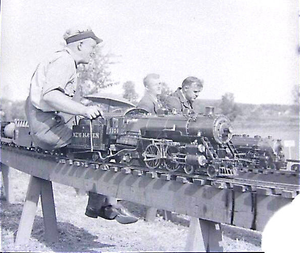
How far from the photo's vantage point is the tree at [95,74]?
1.63 m

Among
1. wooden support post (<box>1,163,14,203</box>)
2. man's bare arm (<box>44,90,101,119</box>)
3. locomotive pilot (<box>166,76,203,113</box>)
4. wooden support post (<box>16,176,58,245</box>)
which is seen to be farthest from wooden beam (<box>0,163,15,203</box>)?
locomotive pilot (<box>166,76,203,113</box>)

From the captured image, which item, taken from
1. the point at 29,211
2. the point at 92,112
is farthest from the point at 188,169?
the point at 29,211

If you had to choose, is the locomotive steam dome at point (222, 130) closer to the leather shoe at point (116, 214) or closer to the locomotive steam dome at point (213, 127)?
the locomotive steam dome at point (213, 127)

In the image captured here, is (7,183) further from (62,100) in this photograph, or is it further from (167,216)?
(167,216)

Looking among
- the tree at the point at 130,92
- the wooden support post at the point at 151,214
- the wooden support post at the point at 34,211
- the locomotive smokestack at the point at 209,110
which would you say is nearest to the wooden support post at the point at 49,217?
the wooden support post at the point at 34,211

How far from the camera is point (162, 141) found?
1596 mm

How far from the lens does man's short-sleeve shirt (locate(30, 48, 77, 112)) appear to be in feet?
5.25

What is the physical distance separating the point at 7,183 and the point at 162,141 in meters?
0.82

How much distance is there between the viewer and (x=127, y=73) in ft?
5.40

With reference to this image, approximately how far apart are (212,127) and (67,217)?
726mm

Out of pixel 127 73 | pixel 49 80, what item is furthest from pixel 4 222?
pixel 127 73

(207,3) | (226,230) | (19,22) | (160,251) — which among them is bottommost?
(160,251)

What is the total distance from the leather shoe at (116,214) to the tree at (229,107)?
0.56 m

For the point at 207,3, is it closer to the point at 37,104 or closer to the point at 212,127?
the point at 212,127
